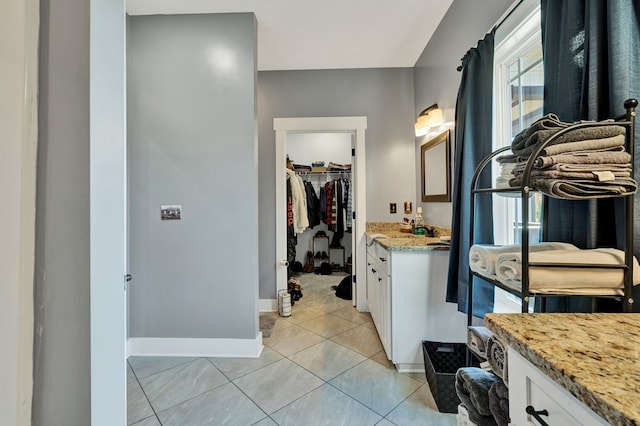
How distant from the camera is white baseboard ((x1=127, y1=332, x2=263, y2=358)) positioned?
6.63 feet

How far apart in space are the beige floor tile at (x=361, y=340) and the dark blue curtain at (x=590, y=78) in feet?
4.66

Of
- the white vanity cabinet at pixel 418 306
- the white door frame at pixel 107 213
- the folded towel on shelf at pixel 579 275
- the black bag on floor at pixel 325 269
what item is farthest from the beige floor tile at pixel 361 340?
the black bag on floor at pixel 325 269

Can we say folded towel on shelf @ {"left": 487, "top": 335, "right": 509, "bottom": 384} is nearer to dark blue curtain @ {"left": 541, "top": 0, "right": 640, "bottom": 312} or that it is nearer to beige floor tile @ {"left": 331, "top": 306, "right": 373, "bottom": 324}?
dark blue curtain @ {"left": 541, "top": 0, "right": 640, "bottom": 312}

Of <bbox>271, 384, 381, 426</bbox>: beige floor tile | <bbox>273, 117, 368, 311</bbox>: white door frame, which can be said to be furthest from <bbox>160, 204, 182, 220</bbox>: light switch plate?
<bbox>271, 384, 381, 426</bbox>: beige floor tile

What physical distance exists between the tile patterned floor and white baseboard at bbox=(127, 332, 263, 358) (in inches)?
2.1

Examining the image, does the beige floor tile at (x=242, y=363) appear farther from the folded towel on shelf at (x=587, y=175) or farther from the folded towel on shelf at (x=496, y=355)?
the folded towel on shelf at (x=587, y=175)

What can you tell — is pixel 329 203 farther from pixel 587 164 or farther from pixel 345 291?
pixel 587 164

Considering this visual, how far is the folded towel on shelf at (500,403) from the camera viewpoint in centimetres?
73

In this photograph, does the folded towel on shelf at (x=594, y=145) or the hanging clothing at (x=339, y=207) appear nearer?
the folded towel on shelf at (x=594, y=145)

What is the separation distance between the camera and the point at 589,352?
479 mm

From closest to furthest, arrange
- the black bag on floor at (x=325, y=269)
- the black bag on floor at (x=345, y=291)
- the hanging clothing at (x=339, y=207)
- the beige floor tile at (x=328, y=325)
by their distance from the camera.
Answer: the beige floor tile at (x=328, y=325) → the black bag on floor at (x=345, y=291) → the hanging clothing at (x=339, y=207) → the black bag on floor at (x=325, y=269)

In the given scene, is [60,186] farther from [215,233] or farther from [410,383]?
[410,383]

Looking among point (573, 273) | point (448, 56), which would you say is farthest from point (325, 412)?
point (448, 56)

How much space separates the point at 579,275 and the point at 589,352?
14.2 inches
